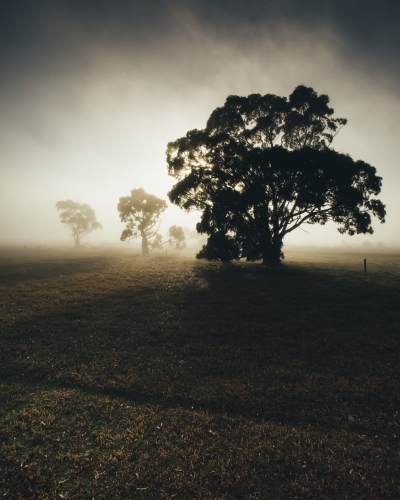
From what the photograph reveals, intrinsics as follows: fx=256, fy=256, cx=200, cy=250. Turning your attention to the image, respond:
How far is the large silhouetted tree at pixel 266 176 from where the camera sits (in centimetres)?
2742

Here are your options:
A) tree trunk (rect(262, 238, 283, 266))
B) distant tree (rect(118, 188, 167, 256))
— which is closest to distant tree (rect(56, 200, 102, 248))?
distant tree (rect(118, 188, 167, 256))

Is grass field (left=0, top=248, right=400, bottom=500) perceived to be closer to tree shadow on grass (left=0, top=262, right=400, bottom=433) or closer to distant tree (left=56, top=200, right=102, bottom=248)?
tree shadow on grass (left=0, top=262, right=400, bottom=433)

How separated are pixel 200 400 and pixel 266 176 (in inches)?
984

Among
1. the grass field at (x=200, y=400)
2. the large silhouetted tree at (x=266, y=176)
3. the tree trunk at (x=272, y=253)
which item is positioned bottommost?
the grass field at (x=200, y=400)

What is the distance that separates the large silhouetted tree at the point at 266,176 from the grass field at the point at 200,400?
14867 millimetres

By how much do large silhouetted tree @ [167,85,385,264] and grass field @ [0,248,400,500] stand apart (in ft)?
48.8

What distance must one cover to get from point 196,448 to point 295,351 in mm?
6449

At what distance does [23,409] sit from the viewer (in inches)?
285

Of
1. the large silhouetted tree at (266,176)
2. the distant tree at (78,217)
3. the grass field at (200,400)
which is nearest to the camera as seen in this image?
the grass field at (200,400)

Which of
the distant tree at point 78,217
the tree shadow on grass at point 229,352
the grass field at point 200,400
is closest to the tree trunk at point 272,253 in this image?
the tree shadow on grass at point 229,352

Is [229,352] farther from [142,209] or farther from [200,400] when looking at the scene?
[142,209]

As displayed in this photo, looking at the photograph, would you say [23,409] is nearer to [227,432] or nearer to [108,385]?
[108,385]

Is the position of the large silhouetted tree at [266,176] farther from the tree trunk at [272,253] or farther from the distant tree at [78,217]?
the distant tree at [78,217]

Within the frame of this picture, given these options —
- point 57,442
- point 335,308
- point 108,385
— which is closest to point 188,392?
point 108,385
